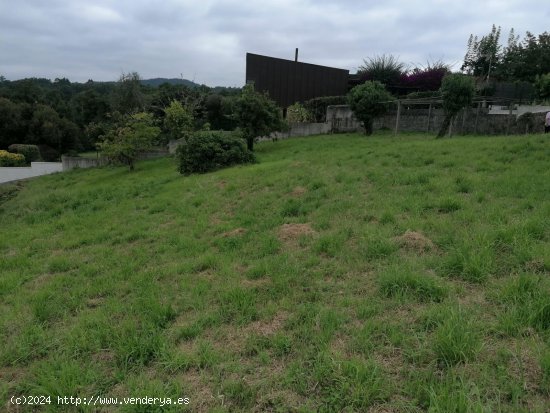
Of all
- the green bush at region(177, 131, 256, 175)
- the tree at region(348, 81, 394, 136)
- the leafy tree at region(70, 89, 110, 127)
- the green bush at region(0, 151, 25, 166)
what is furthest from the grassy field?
the leafy tree at region(70, 89, 110, 127)

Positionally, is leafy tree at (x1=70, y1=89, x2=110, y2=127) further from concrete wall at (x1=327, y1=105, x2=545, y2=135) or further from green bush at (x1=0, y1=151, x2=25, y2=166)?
concrete wall at (x1=327, y1=105, x2=545, y2=135)

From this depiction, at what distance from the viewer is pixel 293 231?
4.60 metres

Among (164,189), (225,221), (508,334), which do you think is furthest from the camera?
(164,189)

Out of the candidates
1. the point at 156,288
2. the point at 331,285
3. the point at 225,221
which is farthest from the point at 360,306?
the point at 225,221

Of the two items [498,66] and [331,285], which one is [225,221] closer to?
[331,285]

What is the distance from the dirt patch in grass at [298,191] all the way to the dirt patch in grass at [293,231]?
4.92 feet

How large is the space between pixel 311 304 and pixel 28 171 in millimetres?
22644

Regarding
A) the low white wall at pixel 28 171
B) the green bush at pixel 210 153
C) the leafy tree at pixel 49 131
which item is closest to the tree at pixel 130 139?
the green bush at pixel 210 153

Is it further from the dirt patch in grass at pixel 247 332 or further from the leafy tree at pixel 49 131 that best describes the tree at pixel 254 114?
the leafy tree at pixel 49 131

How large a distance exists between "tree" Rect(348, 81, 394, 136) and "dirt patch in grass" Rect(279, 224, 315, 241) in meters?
12.2

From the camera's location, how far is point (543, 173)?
17.2ft

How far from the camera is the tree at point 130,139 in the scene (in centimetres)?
1565

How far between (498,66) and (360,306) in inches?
1138

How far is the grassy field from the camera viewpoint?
206 cm
